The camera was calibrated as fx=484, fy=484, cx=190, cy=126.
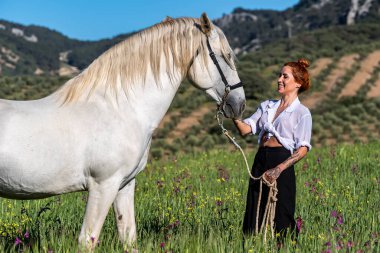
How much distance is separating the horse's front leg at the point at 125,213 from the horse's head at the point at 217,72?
3.59 ft

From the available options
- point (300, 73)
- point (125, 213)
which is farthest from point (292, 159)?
point (125, 213)

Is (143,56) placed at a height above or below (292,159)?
above

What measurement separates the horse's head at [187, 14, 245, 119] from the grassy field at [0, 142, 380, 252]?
121cm

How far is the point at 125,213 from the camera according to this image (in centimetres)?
433

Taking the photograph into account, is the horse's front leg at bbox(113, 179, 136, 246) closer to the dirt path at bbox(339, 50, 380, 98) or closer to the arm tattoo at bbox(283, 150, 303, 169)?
the arm tattoo at bbox(283, 150, 303, 169)

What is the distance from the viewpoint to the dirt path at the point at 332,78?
108 feet

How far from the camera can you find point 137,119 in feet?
13.4

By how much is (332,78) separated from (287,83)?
36.5m

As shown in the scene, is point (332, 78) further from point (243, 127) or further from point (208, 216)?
point (243, 127)

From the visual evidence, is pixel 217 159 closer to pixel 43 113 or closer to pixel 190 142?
pixel 43 113

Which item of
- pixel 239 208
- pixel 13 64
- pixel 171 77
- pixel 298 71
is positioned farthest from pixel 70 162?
pixel 13 64

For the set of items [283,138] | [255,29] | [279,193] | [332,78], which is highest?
[255,29]

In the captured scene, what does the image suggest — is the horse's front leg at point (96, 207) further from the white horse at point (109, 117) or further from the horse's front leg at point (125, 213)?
the horse's front leg at point (125, 213)

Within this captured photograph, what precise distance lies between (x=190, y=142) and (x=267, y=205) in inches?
747
